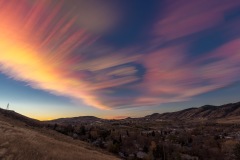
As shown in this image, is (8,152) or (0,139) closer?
(8,152)

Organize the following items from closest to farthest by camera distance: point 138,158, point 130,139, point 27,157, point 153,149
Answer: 1. point 27,157
2. point 138,158
3. point 153,149
4. point 130,139

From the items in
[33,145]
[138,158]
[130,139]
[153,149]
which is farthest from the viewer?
[130,139]

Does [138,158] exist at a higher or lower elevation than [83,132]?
lower

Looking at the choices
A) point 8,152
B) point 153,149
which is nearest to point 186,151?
point 153,149

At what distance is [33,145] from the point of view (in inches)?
2542

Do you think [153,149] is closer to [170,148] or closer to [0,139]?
[170,148]

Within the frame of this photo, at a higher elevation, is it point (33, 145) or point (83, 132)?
point (83, 132)

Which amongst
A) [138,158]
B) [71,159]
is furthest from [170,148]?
[71,159]

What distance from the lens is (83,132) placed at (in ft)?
542

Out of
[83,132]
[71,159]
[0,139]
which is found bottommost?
[71,159]

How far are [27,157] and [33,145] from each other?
721 cm

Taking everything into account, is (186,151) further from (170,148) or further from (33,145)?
(33,145)

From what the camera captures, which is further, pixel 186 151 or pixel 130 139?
pixel 130 139

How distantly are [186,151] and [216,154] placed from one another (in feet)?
51.1
